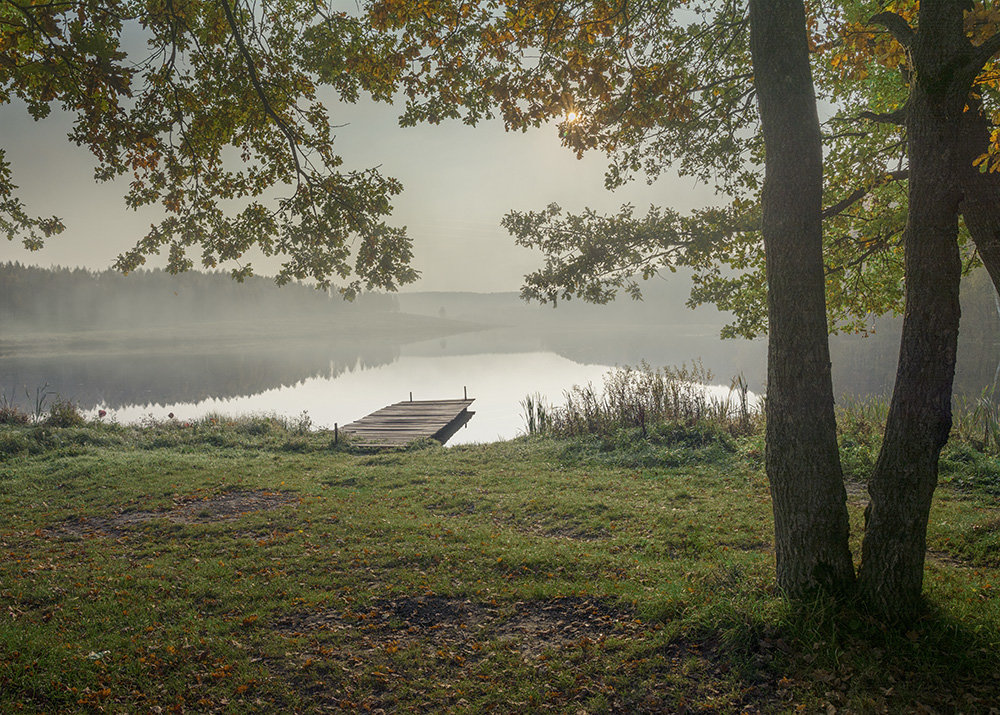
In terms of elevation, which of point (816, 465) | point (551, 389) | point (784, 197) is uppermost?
point (784, 197)

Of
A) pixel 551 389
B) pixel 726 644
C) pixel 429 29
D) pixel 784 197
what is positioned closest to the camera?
pixel 726 644

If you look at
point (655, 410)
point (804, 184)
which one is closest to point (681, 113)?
point (804, 184)

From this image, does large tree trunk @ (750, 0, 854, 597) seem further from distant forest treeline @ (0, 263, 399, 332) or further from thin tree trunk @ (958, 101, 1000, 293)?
distant forest treeline @ (0, 263, 399, 332)

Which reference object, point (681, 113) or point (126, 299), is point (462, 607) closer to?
point (681, 113)

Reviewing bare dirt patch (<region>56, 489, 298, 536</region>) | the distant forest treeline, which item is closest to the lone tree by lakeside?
bare dirt patch (<region>56, 489, 298, 536</region>)

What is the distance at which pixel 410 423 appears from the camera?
1905cm

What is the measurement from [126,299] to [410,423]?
10754 centimetres

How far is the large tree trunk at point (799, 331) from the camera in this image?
420 centimetres

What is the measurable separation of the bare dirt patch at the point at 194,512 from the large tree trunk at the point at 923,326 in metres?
7.76

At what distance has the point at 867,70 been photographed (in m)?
7.71

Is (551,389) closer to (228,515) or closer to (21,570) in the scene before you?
(228,515)

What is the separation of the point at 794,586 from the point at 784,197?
2.93m

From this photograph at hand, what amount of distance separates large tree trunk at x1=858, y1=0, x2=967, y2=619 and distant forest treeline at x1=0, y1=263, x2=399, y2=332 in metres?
94.5

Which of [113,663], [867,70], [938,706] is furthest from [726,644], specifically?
[867,70]
